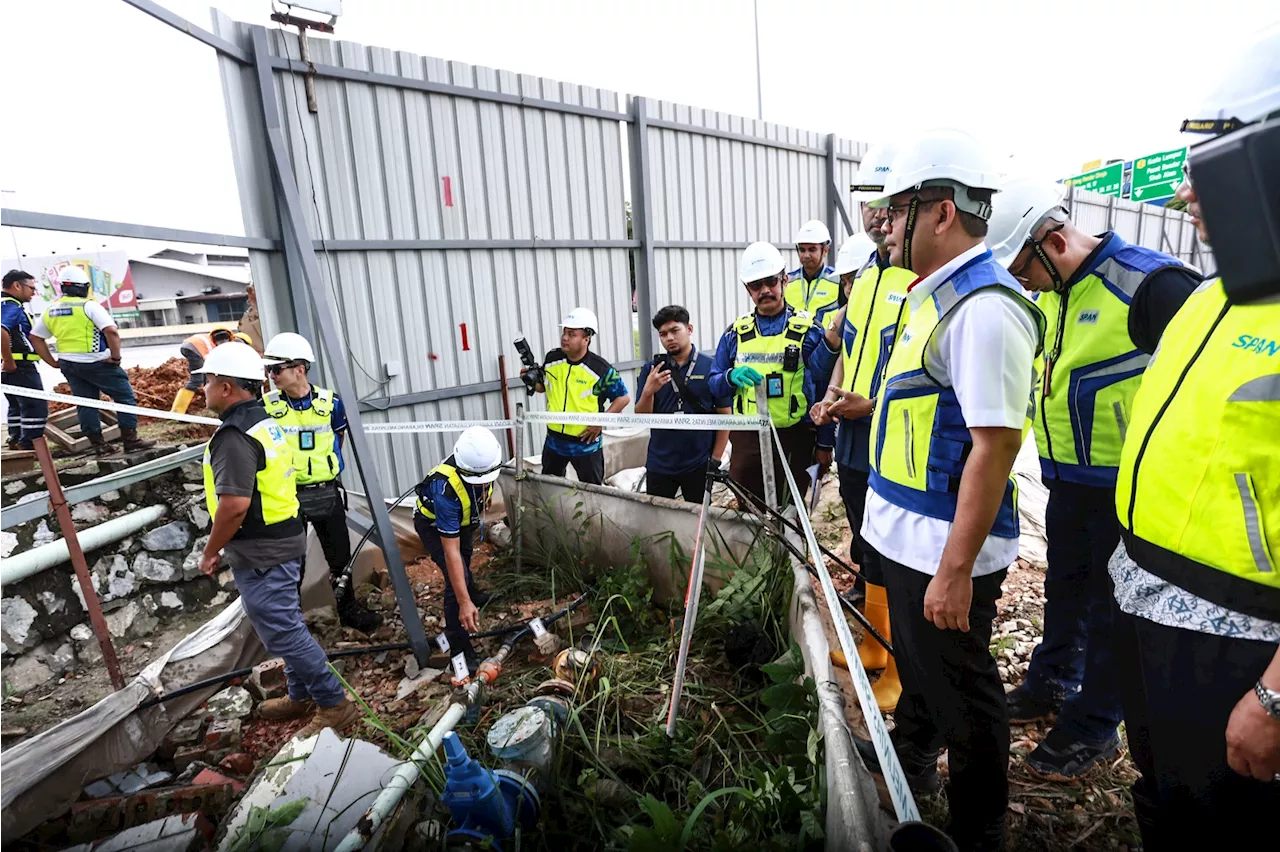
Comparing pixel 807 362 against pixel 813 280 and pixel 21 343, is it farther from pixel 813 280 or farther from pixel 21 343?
pixel 21 343

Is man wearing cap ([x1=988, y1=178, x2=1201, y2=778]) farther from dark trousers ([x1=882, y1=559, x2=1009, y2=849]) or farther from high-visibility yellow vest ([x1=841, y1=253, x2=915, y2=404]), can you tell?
dark trousers ([x1=882, y1=559, x2=1009, y2=849])

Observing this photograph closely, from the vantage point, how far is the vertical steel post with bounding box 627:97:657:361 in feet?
22.9

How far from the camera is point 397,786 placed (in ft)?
6.34

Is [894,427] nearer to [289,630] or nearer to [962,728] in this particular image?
[962,728]

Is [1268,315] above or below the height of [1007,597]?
above

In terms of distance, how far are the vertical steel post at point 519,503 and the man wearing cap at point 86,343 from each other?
3594mm

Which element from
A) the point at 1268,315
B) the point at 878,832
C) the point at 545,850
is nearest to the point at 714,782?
the point at 545,850

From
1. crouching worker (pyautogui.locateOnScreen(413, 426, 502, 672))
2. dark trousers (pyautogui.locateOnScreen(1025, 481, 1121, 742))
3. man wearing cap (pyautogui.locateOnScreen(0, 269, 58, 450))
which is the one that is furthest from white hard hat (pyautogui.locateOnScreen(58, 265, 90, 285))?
dark trousers (pyautogui.locateOnScreen(1025, 481, 1121, 742))

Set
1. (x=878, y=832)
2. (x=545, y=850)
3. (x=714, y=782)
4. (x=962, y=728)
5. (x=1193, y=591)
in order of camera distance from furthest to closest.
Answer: (x=714, y=782) < (x=545, y=850) < (x=962, y=728) < (x=878, y=832) < (x=1193, y=591)

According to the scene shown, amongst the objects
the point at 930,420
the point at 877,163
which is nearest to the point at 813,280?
the point at 877,163

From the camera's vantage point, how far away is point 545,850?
2113mm

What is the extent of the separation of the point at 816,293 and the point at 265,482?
3.64 metres

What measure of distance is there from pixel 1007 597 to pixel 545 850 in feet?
9.78

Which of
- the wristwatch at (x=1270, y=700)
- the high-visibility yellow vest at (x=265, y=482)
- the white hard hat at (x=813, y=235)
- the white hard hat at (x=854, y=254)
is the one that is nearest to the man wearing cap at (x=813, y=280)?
the white hard hat at (x=813, y=235)
